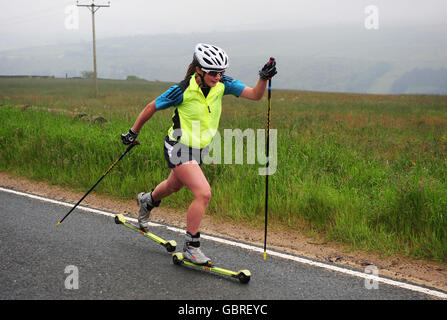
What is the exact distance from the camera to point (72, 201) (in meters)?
7.40

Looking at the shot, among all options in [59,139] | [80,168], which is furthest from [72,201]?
[59,139]

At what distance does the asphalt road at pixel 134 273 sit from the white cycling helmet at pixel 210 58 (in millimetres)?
2139

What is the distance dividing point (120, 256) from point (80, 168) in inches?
161

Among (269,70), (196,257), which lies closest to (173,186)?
(196,257)

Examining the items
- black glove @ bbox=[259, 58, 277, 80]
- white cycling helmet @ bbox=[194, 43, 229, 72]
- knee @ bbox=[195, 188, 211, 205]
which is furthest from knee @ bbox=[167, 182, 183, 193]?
black glove @ bbox=[259, 58, 277, 80]

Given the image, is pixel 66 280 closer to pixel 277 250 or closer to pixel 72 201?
pixel 277 250

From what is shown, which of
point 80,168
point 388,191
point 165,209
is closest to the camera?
point 388,191

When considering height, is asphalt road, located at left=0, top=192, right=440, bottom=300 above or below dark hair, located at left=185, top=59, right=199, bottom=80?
below

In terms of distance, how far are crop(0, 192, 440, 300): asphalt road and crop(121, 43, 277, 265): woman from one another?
1.48 ft

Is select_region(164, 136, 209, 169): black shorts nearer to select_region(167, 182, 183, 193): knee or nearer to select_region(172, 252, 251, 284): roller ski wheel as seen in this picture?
select_region(167, 182, 183, 193): knee

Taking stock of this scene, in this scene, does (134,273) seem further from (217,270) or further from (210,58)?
(210,58)

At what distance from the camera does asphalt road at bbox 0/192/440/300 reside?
4012 mm

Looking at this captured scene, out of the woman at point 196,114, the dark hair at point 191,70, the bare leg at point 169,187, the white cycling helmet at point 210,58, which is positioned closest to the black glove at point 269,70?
the woman at point 196,114

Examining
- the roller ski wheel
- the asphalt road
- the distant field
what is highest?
the distant field
